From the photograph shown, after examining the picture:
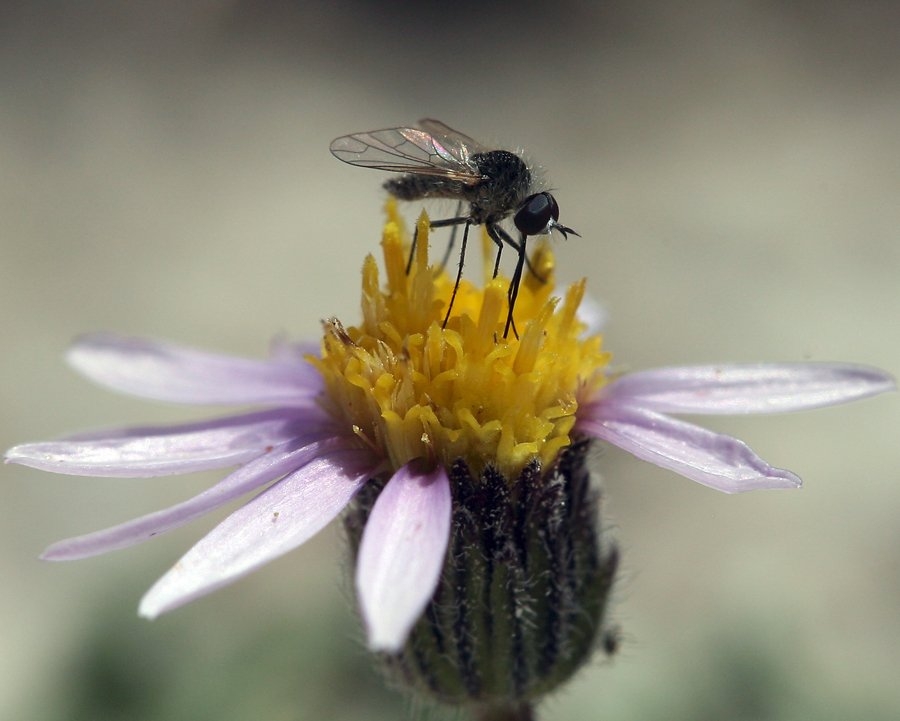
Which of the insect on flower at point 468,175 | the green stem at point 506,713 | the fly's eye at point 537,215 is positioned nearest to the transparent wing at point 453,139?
the insect on flower at point 468,175

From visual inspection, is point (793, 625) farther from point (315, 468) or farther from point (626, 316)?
point (626, 316)

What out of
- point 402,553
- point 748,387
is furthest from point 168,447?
point 748,387

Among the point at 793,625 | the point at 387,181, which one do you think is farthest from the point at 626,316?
the point at 387,181

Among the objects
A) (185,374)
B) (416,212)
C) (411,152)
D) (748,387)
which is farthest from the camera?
(416,212)

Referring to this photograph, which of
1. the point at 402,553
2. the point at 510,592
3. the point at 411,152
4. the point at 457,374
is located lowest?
the point at 510,592

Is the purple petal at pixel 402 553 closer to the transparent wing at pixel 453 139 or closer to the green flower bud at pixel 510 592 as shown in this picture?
the green flower bud at pixel 510 592

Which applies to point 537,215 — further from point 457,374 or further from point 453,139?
point 457,374

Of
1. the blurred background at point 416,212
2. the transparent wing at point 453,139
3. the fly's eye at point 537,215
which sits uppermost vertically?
the transparent wing at point 453,139
